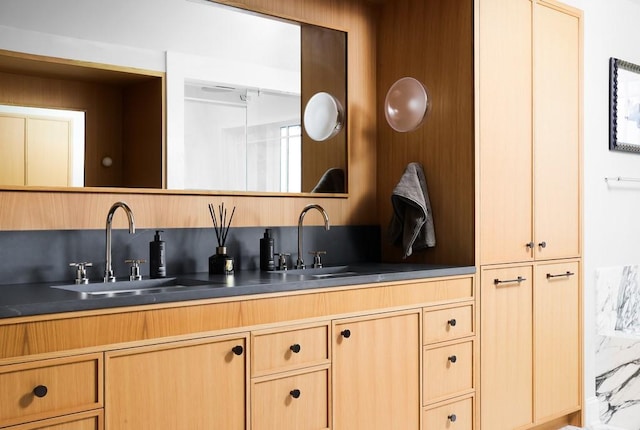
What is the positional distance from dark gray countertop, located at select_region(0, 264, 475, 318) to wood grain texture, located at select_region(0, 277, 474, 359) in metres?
0.02

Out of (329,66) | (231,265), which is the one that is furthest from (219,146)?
(329,66)

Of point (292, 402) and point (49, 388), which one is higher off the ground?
point (49, 388)

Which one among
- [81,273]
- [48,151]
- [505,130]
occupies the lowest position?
[81,273]

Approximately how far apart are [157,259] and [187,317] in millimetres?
547

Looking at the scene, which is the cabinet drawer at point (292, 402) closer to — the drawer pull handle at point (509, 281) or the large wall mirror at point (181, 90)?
the large wall mirror at point (181, 90)

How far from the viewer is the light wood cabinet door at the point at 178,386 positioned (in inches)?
76.3

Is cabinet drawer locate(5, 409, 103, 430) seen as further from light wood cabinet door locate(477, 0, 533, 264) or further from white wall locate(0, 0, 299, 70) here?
light wood cabinet door locate(477, 0, 533, 264)

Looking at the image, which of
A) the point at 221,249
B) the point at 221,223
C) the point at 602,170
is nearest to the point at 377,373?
the point at 221,249

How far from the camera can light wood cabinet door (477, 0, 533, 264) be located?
309 cm

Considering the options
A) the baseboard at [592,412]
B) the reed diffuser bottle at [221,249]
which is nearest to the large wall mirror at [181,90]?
the reed diffuser bottle at [221,249]

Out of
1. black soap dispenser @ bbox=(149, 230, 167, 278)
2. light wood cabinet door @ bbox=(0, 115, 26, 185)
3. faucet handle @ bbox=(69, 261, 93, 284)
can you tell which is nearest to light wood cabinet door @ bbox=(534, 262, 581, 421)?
black soap dispenser @ bbox=(149, 230, 167, 278)

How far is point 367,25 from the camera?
3.42 metres

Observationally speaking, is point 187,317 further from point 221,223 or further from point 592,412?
point 592,412

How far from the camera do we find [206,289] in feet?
6.97
